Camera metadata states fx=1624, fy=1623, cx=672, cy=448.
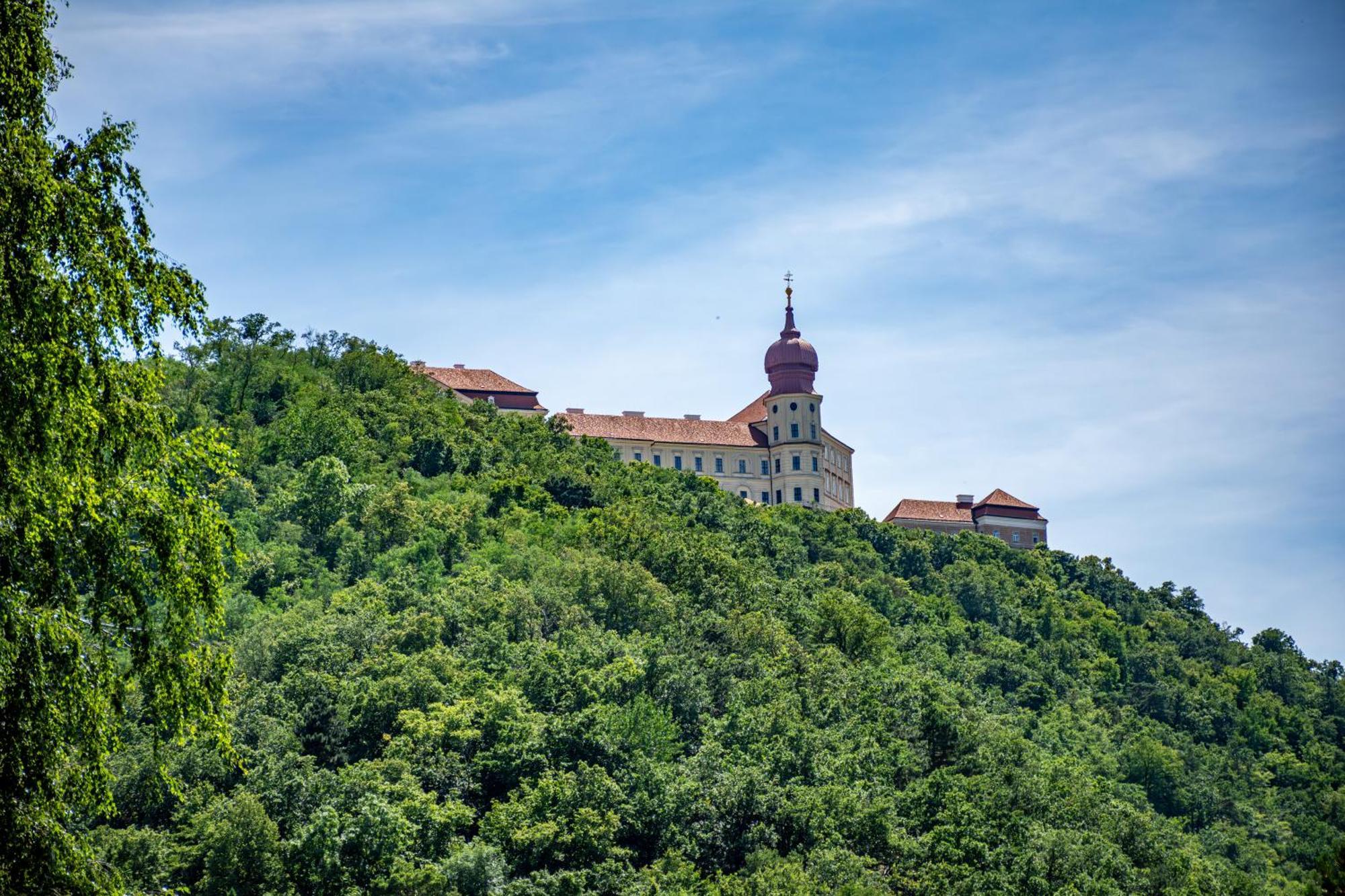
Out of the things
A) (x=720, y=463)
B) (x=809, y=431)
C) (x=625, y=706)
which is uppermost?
(x=809, y=431)

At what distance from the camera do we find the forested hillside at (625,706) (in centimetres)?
4866

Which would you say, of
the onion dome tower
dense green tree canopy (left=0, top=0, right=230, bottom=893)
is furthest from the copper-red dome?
dense green tree canopy (left=0, top=0, right=230, bottom=893)

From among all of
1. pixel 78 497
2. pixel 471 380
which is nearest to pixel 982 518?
pixel 471 380

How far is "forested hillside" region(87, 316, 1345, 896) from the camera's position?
48.7 m

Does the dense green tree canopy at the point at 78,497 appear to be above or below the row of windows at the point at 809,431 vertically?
below

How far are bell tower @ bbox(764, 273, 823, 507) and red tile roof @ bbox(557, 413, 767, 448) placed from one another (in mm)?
2022

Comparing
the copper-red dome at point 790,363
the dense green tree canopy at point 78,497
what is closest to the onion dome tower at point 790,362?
the copper-red dome at point 790,363

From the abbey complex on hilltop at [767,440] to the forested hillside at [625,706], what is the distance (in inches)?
633

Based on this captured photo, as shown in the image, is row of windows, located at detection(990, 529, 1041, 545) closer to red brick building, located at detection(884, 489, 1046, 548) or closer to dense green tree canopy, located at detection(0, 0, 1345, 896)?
red brick building, located at detection(884, 489, 1046, 548)

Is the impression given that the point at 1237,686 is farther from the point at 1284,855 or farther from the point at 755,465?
the point at 755,465

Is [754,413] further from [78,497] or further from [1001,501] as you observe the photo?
[78,497]

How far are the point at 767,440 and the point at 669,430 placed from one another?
779cm

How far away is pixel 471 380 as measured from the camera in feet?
392

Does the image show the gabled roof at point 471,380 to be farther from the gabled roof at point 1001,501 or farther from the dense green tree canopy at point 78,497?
the dense green tree canopy at point 78,497
